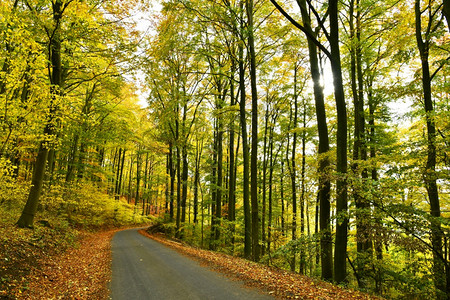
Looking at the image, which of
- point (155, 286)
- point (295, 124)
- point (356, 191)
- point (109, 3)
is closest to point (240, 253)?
point (295, 124)

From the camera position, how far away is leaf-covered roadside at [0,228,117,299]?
17.1 ft

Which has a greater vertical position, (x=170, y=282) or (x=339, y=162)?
(x=339, y=162)

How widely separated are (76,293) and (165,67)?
15499mm

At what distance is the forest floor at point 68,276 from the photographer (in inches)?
195

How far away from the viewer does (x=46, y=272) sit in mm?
6664

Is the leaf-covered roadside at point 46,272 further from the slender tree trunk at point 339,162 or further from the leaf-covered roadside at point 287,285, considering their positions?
the slender tree trunk at point 339,162

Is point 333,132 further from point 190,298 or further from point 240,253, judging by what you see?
point 190,298

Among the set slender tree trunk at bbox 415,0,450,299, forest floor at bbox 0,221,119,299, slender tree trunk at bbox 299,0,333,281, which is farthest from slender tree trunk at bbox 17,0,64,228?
slender tree trunk at bbox 415,0,450,299

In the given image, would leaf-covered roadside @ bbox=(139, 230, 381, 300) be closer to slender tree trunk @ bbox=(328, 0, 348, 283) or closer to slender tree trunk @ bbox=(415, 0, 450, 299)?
slender tree trunk @ bbox=(328, 0, 348, 283)

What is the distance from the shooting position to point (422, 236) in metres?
5.12

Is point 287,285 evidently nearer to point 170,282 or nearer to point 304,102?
point 170,282

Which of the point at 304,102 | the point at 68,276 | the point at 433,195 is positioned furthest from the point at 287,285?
the point at 304,102

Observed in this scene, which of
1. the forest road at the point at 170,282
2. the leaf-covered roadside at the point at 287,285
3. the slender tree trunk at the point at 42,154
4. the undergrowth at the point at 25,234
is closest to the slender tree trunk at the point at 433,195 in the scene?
the leaf-covered roadside at the point at 287,285

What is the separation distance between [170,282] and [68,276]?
123 inches
